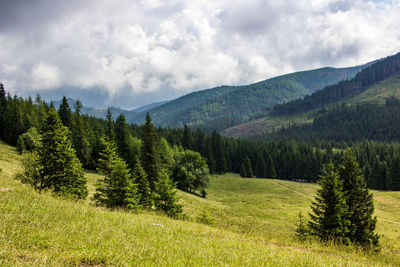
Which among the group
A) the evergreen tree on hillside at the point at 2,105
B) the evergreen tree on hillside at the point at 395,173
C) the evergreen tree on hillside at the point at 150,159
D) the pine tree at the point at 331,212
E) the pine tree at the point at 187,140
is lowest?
the evergreen tree on hillside at the point at 395,173

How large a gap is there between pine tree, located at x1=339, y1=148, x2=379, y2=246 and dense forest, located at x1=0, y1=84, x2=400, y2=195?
107ft

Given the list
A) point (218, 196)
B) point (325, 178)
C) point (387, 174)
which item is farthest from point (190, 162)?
point (387, 174)

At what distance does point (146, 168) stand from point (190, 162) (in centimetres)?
2485

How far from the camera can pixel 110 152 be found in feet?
99.9

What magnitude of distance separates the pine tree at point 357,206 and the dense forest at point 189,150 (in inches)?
1281

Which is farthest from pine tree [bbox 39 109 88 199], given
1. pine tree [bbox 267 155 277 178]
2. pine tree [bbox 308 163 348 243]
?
pine tree [bbox 267 155 277 178]

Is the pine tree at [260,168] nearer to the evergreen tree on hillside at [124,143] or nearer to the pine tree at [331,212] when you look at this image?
the evergreen tree on hillside at [124,143]

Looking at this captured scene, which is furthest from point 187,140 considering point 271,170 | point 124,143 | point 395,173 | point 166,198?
point 395,173

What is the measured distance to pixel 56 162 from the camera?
25.5 meters

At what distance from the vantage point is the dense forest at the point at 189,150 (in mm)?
59844

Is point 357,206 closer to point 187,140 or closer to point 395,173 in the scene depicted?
point 395,173

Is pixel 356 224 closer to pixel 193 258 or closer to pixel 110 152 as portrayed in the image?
pixel 193 258

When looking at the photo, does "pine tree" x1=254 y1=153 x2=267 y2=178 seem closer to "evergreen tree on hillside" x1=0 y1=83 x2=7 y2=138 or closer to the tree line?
the tree line

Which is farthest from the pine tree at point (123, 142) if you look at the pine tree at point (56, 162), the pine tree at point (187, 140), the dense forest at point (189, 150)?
the pine tree at point (187, 140)
